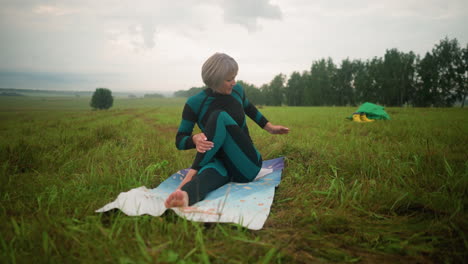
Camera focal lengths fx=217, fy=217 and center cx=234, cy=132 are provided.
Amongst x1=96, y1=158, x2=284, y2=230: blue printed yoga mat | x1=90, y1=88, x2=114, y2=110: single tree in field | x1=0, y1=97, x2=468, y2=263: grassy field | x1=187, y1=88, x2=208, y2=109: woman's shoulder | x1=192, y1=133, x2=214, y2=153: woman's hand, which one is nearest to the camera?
x1=0, y1=97, x2=468, y2=263: grassy field

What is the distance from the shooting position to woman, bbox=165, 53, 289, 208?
Answer: 185 cm

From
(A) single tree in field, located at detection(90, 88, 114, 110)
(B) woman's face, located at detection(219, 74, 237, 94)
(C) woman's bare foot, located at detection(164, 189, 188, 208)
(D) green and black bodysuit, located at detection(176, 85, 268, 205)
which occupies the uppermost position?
(A) single tree in field, located at detection(90, 88, 114, 110)

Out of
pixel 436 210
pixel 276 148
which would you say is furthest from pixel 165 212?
pixel 276 148

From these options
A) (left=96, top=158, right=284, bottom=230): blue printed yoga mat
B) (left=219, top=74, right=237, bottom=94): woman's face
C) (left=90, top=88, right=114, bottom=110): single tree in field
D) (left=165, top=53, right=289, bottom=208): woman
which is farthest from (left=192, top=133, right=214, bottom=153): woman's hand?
(left=90, top=88, right=114, bottom=110): single tree in field

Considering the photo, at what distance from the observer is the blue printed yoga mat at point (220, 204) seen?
135 cm

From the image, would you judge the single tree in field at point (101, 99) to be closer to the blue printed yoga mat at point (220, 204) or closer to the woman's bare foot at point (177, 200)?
the blue printed yoga mat at point (220, 204)

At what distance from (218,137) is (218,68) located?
2.10 feet

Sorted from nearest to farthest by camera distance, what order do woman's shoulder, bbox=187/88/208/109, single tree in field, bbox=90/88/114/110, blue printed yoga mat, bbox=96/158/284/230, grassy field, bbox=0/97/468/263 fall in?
grassy field, bbox=0/97/468/263, blue printed yoga mat, bbox=96/158/284/230, woman's shoulder, bbox=187/88/208/109, single tree in field, bbox=90/88/114/110

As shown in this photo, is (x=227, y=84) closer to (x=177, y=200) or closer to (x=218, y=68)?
(x=218, y=68)

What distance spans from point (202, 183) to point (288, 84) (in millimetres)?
59166

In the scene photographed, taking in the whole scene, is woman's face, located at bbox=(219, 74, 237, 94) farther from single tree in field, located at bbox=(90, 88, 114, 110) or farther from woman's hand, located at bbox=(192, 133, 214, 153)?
single tree in field, located at bbox=(90, 88, 114, 110)

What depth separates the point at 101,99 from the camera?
5228 cm

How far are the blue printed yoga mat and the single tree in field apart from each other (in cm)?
5967

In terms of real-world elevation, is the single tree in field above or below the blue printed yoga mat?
above
